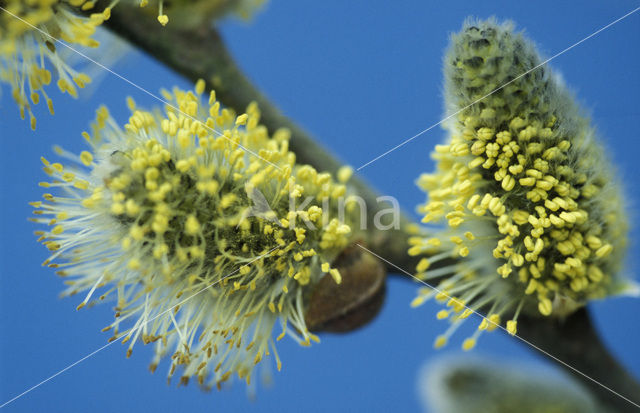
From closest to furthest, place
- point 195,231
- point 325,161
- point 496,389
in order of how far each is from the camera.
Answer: point 195,231, point 325,161, point 496,389

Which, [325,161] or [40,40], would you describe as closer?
[40,40]

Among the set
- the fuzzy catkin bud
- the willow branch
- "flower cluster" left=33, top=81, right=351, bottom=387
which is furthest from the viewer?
the fuzzy catkin bud

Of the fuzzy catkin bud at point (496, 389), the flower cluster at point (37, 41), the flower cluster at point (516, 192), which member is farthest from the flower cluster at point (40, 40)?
the fuzzy catkin bud at point (496, 389)

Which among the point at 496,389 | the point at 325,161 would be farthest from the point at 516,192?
the point at 496,389

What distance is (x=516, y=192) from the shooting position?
0.69 meters

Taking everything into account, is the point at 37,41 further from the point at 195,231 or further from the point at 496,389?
the point at 496,389

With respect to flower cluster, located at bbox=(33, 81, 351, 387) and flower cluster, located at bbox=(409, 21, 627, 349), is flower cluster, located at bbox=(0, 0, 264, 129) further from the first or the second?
flower cluster, located at bbox=(409, 21, 627, 349)

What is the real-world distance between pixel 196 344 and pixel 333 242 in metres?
0.21

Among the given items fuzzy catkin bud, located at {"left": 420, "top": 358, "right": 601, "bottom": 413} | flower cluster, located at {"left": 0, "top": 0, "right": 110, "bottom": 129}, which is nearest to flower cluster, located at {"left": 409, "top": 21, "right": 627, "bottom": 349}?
fuzzy catkin bud, located at {"left": 420, "top": 358, "right": 601, "bottom": 413}

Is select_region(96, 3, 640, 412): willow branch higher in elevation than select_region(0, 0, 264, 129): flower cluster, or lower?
higher

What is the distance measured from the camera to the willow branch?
0.80 metres

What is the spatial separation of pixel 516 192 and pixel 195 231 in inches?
12.9

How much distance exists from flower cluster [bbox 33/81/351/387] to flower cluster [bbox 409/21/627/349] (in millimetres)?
129

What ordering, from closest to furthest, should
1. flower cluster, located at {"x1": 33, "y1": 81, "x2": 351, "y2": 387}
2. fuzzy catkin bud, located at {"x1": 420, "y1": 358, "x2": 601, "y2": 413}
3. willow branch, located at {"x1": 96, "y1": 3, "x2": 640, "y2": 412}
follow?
1. flower cluster, located at {"x1": 33, "y1": 81, "x2": 351, "y2": 387}
2. willow branch, located at {"x1": 96, "y1": 3, "x2": 640, "y2": 412}
3. fuzzy catkin bud, located at {"x1": 420, "y1": 358, "x2": 601, "y2": 413}
